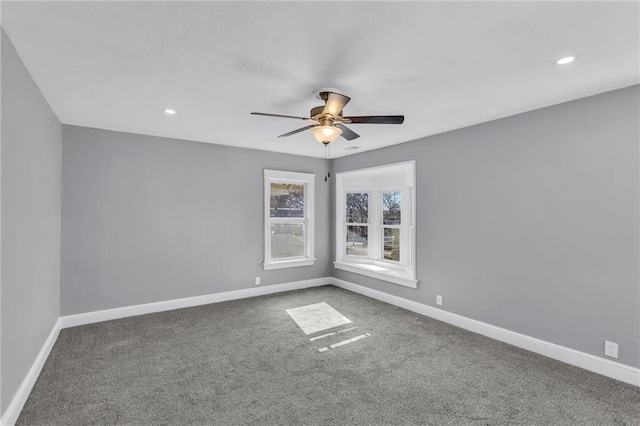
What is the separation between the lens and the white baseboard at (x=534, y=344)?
2664 millimetres

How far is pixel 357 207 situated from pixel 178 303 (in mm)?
3355

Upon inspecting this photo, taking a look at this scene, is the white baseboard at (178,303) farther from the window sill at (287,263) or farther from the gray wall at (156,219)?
the window sill at (287,263)

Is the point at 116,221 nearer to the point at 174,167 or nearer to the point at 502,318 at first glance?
the point at 174,167

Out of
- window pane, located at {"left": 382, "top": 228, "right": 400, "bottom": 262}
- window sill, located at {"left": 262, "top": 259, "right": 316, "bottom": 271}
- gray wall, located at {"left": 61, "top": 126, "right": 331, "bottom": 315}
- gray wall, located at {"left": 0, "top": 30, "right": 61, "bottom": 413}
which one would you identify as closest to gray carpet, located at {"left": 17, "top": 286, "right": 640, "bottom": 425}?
gray wall, located at {"left": 0, "top": 30, "right": 61, "bottom": 413}

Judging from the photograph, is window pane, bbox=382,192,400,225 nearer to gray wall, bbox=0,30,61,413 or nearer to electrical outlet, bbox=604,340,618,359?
electrical outlet, bbox=604,340,618,359

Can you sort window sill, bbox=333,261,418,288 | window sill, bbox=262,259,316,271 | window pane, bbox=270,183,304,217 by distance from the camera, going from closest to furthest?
window sill, bbox=333,261,418,288 → window sill, bbox=262,259,316,271 → window pane, bbox=270,183,304,217

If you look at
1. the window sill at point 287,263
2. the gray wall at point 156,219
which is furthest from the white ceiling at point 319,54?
the window sill at point 287,263

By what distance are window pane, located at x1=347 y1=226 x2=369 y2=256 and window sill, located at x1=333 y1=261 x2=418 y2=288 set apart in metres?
0.31

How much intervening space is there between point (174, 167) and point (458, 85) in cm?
374

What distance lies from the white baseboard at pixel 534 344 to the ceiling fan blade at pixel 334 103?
291 centimetres

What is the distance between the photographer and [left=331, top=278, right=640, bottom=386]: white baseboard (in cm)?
266

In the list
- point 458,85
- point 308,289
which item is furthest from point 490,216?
point 308,289

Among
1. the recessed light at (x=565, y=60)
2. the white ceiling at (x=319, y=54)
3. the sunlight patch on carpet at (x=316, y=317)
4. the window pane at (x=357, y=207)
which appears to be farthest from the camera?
the window pane at (x=357, y=207)

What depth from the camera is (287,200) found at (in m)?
5.75
